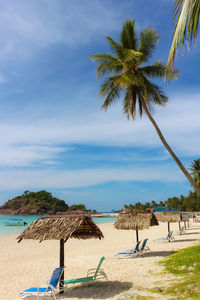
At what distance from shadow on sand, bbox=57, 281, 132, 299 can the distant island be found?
338ft

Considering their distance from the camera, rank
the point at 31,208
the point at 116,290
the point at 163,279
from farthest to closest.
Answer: the point at 31,208 → the point at 163,279 → the point at 116,290

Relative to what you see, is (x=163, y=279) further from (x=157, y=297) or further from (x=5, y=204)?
(x=5, y=204)

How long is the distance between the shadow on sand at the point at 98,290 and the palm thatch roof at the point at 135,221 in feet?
16.5

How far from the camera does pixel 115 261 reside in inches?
419

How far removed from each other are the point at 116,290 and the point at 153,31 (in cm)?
1031

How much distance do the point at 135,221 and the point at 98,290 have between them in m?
5.86

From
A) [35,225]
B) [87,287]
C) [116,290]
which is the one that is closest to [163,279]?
[116,290]

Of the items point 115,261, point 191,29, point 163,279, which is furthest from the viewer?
point 115,261

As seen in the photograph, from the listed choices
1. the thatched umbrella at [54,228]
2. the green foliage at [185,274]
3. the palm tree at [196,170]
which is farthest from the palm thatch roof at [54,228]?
the palm tree at [196,170]

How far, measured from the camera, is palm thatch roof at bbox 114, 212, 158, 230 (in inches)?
476

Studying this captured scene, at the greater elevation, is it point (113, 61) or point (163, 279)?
point (113, 61)

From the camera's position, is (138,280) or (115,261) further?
(115,261)

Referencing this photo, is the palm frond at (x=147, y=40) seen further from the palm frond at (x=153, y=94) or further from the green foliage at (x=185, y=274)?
the green foliage at (x=185, y=274)

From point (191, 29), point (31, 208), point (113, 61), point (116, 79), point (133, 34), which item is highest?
point (133, 34)
